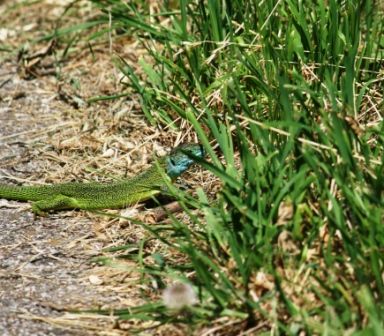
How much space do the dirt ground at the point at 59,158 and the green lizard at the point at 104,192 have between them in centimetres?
7

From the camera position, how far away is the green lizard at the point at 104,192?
17.4 ft

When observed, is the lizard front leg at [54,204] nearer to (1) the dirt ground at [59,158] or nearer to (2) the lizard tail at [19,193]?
(1) the dirt ground at [59,158]

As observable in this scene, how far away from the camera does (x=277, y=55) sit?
493cm

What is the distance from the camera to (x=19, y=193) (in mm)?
5520

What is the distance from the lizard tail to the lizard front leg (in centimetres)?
15

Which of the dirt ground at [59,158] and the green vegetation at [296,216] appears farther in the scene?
the dirt ground at [59,158]

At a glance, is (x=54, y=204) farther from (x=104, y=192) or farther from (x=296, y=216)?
(x=296, y=216)

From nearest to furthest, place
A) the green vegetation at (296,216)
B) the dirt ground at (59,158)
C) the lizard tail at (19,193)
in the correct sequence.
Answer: the green vegetation at (296,216)
the dirt ground at (59,158)
the lizard tail at (19,193)

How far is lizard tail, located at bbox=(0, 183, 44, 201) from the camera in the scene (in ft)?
18.0

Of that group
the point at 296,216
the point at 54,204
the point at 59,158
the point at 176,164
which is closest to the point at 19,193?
the point at 54,204

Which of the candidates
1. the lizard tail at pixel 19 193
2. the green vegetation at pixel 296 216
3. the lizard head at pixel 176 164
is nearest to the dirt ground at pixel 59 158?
the lizard tail at pixel 19 193

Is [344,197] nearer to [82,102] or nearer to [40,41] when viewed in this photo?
[82,102]

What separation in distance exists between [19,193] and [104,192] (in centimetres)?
54

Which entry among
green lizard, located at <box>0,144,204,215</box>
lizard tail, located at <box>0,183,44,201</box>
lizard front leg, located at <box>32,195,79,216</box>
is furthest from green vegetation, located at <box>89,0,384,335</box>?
lizard tail, located at <box>0,183,44,201</box>
